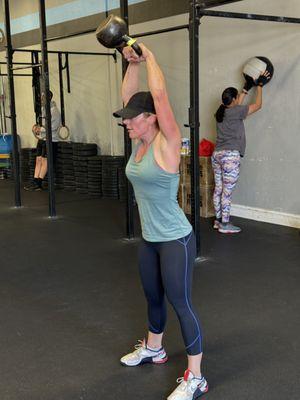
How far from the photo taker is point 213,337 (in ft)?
9.37

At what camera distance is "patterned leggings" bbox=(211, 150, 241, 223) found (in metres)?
5.22

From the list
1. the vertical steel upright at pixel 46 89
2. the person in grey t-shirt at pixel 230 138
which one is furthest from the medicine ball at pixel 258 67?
the vertical steel upright at pixel 46 89

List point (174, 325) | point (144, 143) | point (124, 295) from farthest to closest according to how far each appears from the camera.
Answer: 1. point (124, 295)
2. point (174, 325)
3. point (144, 143)

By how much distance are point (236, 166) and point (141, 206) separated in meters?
3.22

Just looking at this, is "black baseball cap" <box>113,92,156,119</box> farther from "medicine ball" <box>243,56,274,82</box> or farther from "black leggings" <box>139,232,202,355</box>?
"medicine ball" <box>243,56,274,82</box>

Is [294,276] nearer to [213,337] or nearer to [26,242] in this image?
[213,337]

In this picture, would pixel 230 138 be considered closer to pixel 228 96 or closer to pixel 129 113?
pixel 228 96

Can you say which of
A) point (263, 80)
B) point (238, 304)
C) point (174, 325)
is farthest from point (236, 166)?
point (174, 325)

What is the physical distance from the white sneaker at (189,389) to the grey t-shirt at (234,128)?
329 cm

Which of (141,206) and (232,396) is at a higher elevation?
(141,206)

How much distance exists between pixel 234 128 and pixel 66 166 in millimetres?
3819

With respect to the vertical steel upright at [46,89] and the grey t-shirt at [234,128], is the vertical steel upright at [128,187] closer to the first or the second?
the grey t-shirt at [234,128]

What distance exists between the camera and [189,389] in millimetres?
2225

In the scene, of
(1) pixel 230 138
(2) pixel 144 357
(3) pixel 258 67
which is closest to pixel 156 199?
(2) pixel 144 357
